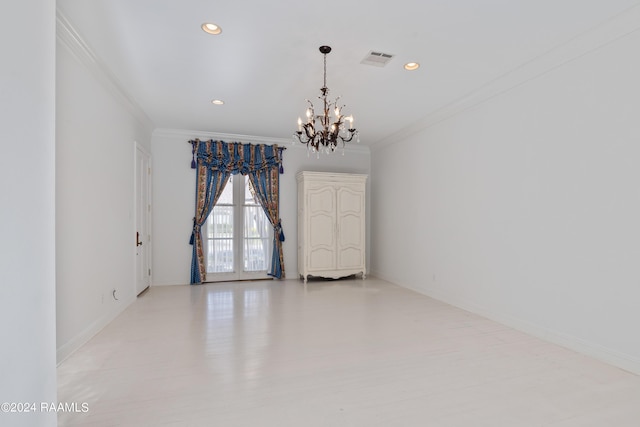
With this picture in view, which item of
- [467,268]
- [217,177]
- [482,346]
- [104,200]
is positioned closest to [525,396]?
[482,346]

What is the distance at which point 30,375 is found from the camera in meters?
1.43

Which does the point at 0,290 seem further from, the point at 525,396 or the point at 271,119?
the point at 271,119

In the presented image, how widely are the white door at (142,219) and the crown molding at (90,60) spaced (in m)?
0.68

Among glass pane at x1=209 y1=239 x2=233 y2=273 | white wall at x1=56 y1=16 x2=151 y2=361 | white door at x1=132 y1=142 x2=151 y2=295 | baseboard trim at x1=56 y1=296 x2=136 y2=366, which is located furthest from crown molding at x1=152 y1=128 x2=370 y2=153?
baseboard trim at x1=56 y1=296 x2=136 y2=366

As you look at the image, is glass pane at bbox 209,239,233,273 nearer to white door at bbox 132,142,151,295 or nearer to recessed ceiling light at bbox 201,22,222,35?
white door at bbox 132,142,151,295

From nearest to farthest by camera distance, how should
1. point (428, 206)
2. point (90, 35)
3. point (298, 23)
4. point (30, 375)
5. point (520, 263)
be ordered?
1. point (30, 375)
2. point (298, 23)
3. point (90, 35)
4. point (520, 263)
5. point (428, 206)

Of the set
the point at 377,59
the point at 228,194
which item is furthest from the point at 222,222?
the point at 377,59

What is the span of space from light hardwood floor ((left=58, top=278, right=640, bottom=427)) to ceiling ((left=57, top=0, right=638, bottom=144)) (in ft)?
9.02

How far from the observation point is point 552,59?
3.06m

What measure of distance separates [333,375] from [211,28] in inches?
116

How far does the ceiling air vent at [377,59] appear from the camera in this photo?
3080mm

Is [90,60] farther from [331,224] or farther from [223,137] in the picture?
[331,224]

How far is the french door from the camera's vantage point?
598 centimetres

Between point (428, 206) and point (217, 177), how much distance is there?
3.71 meters
